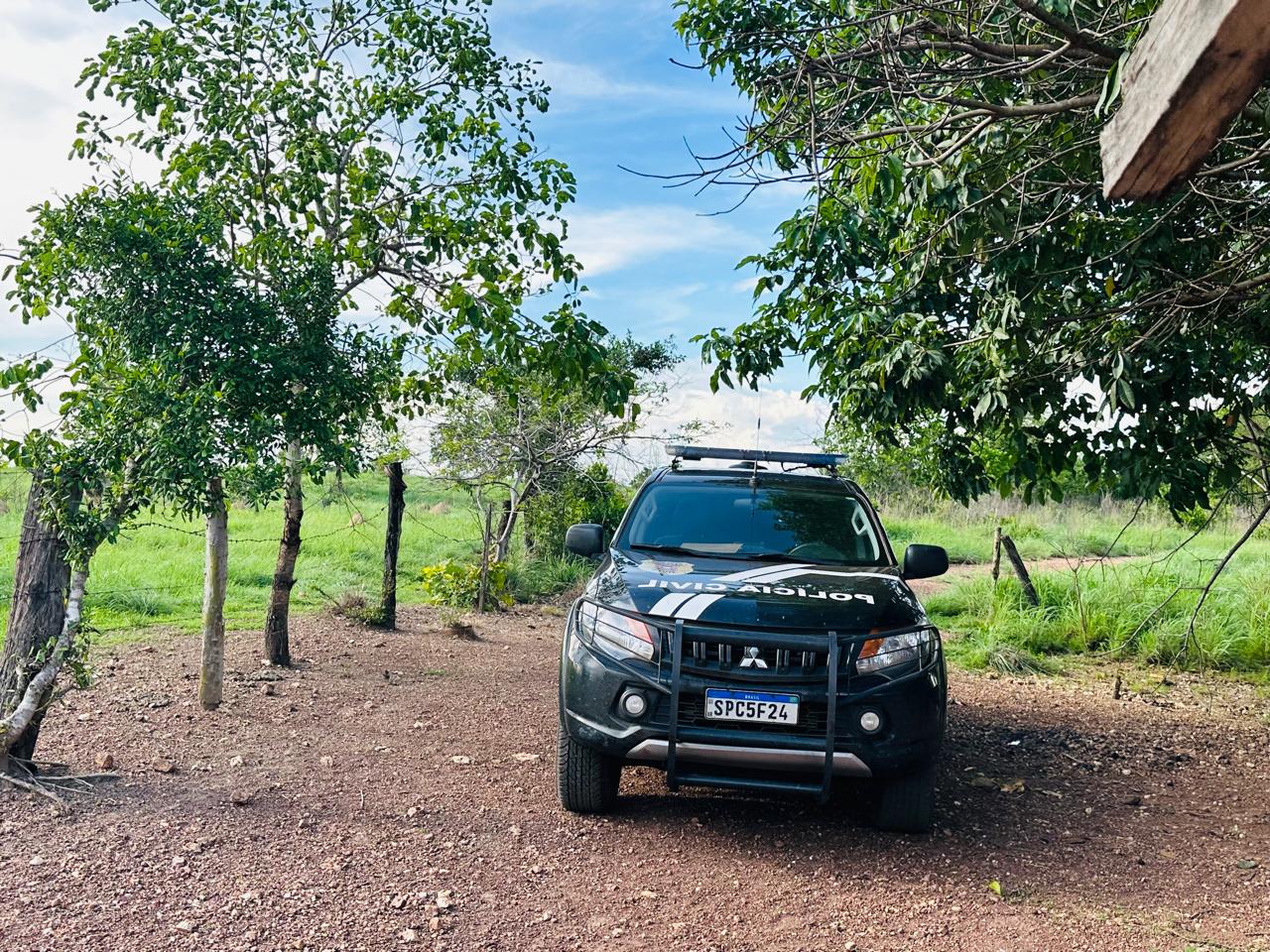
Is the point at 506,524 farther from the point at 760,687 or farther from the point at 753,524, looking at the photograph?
the point at 760,687

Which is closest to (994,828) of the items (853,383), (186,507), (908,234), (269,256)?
(853,383)

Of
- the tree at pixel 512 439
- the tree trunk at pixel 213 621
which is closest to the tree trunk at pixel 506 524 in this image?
the tree at pixel 512 439

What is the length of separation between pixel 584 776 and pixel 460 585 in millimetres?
8208

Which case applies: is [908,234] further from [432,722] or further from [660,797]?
[432,722]

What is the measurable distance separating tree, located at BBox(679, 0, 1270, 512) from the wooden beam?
228 centimetres

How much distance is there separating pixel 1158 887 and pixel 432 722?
468cm

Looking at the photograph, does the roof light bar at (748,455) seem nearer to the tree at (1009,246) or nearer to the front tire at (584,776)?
the tree at (1009,246)

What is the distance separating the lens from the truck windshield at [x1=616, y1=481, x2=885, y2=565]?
6.31 meters

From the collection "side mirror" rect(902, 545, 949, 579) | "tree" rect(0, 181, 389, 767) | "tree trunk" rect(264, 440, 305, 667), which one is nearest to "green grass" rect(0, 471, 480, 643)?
"tree trunk" rect(264, 440, 305, 667)

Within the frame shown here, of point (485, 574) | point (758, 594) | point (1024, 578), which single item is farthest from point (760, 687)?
point (1024, 578)

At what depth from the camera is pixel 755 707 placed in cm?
504

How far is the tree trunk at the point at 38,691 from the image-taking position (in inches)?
219

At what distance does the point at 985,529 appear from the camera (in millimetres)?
25828

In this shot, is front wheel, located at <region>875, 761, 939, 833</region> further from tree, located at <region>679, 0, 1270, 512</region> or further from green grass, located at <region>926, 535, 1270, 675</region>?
green grass, located at <region>926, 535, 1270, 675</region>
